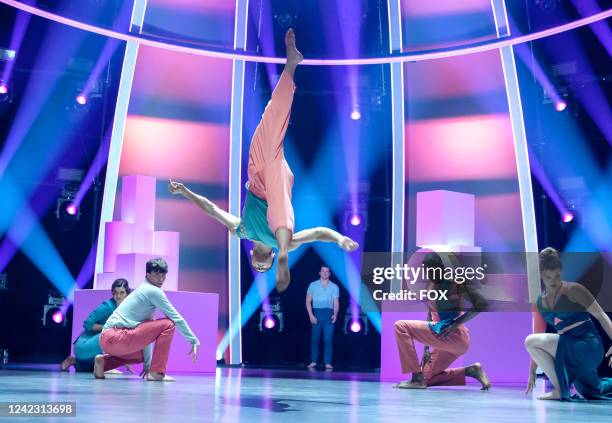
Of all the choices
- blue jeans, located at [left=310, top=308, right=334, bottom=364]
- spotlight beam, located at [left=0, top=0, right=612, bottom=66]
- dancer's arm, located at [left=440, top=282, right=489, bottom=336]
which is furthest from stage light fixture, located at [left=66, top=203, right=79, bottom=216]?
dancer's arm, located at [left=440, top=282, right=489, bottom=336]

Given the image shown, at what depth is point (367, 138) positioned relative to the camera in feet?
40.4

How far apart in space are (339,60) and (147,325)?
6483mm

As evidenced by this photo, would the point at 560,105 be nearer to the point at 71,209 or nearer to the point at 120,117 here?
the point at 120,117

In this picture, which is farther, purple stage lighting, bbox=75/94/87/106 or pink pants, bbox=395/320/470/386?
purple stage lighting, bbox=75/94/87/106

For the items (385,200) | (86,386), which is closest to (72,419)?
(86,386)

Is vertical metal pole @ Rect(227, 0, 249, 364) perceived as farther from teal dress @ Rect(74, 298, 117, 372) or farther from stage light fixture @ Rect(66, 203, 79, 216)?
teal dress @ Rect(74, 298, 117, 372)

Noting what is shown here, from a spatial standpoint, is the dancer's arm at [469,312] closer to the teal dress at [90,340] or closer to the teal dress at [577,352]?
the teal dress at [577,352]

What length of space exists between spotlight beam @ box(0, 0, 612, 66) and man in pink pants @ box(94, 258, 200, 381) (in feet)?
17.6

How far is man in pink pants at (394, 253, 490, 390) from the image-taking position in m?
6.98

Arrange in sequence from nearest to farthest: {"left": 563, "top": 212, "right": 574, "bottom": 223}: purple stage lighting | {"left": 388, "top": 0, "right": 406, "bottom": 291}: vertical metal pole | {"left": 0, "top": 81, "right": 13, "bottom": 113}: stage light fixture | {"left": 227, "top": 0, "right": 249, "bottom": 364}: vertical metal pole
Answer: {"left": 563, "top": 212, "right": 574, "bottom": 223}: purple stage lighting < {"left": 0, "top": 81, "right": 13, "bottom": 113}: stage light fixture < {"left": 227, "top": 0, "right": 249, "bottom": 364}: vertical metal pole < {"left": 388, "top": 0, "right": 406, "bottom": 291}: vertical metal pole

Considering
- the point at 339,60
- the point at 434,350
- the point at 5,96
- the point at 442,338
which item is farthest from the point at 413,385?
the point at 5,96

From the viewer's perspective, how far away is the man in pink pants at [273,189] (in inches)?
244

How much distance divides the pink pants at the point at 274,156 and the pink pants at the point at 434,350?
5.48 ft

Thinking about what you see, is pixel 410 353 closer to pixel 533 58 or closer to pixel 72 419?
pixel 72 419
